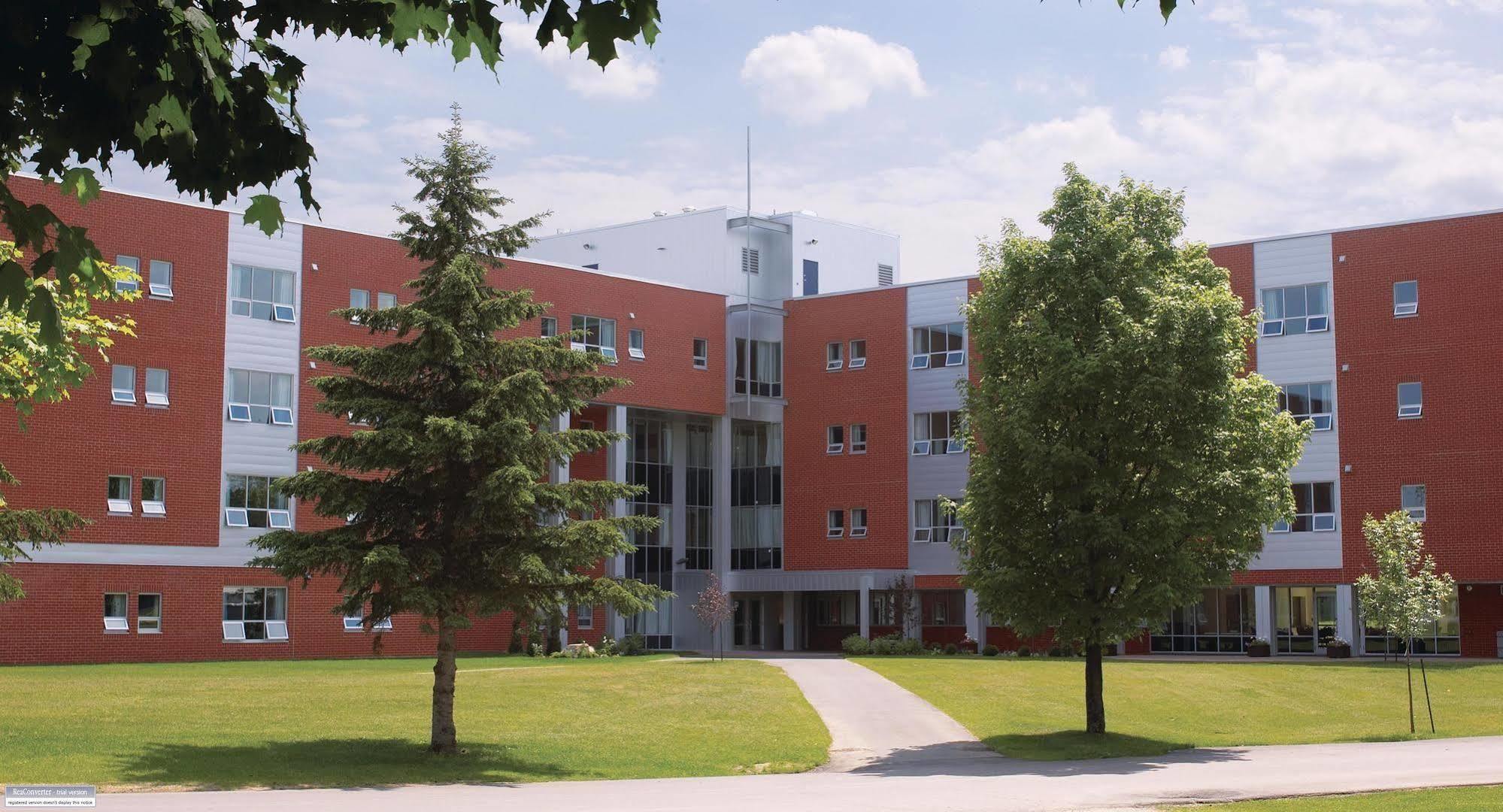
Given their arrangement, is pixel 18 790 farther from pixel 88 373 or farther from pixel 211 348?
pixel 211 348

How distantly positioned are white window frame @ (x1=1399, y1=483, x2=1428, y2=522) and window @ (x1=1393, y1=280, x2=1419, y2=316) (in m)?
5.34

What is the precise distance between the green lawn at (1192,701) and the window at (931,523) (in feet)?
40.1

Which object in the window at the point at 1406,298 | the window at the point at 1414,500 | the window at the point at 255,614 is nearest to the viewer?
the window at the point at 255,614

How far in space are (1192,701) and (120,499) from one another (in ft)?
97.0

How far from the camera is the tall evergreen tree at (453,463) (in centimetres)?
2331

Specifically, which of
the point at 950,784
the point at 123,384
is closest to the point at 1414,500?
the point at 950,784

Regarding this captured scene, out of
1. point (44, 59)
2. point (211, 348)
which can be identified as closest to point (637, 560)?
point (211, 348)

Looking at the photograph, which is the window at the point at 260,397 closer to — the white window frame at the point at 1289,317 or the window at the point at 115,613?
the window at the point at 115,613

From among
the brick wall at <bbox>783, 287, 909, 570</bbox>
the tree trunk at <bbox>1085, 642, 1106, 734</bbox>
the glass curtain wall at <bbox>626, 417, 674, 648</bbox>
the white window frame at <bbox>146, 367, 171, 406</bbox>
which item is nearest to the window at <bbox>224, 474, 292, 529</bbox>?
the white window frame at <bbox>146, 367, 171, 406</bbox>

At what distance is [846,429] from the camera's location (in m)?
60.6

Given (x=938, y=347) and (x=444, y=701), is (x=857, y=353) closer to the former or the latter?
(x=938, y=347)

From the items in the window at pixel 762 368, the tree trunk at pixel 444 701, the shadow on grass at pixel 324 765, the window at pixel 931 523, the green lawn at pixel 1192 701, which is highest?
the window at pixel 762 368

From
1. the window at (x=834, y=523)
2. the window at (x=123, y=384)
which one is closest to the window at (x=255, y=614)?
the window at (x=123, y=384)

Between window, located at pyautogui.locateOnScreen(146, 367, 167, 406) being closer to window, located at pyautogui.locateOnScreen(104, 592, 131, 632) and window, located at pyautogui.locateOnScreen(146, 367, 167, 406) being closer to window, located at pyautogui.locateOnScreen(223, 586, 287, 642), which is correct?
window, located at pyautogui.locateOnScreen(104, 592, 131, 632)
